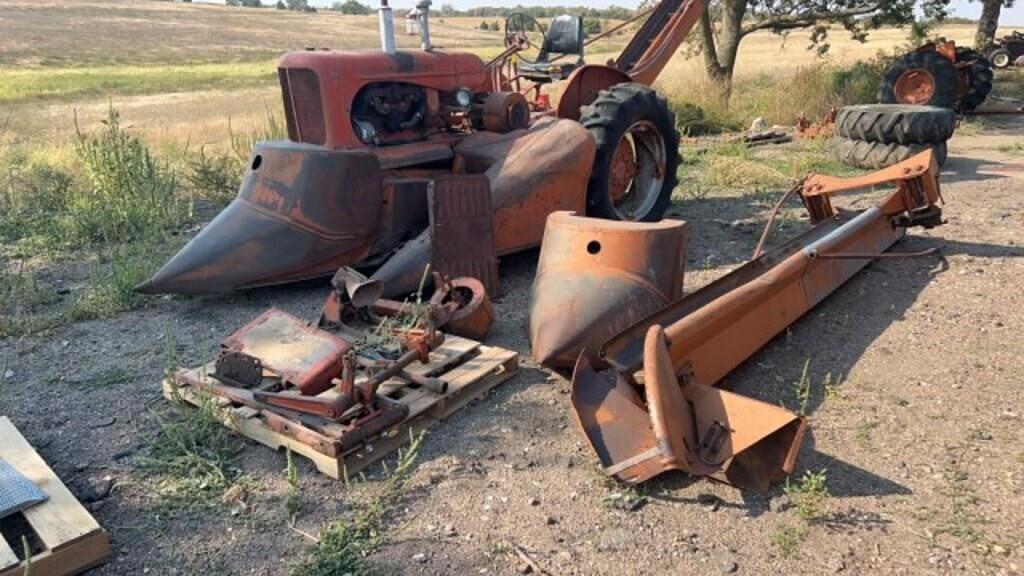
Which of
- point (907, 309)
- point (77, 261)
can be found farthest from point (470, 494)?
point (77, 261)

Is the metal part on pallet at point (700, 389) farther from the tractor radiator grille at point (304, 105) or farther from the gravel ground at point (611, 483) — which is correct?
the tractor radiator grille at point (304, 105)

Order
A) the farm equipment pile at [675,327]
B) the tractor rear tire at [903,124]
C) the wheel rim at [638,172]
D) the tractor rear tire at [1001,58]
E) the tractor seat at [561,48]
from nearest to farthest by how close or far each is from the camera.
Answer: the farm equipment pile at [675,327] < the wheel rim at [638,172] < the tractor seat at [561,48] < the tractor rear tire at [903,124] < the tractor rear tire at [1001,58]

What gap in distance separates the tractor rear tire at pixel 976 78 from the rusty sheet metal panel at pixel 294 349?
A: 11.2 m

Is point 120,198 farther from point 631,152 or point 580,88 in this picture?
point 631,152

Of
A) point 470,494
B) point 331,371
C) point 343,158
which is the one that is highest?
point 343,158

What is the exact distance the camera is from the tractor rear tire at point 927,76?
10297 millimetres

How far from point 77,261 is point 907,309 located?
5.81 meters

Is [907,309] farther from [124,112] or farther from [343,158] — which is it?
[124,112]

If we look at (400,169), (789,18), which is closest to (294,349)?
(400,169)

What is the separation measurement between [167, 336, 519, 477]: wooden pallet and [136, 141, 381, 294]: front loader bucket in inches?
43.4

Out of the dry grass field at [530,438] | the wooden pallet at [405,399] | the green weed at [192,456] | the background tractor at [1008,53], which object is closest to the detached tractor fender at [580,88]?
the dry grass field at [530,438]

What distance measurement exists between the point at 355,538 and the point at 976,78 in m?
12.2

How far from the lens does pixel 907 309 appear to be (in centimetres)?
457

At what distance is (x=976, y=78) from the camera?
38.1ft
